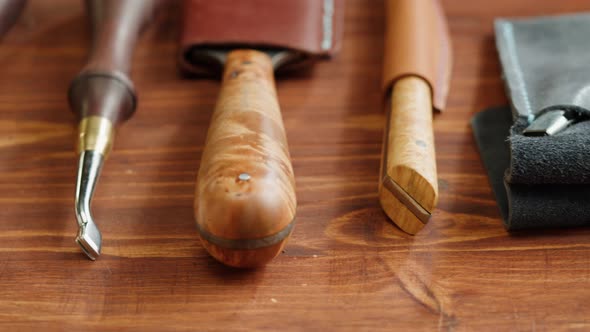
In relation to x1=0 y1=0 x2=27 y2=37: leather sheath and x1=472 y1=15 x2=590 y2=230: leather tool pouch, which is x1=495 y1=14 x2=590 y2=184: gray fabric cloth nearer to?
x1=472 y1=15 x2=590 y2=230: leather tool pouch

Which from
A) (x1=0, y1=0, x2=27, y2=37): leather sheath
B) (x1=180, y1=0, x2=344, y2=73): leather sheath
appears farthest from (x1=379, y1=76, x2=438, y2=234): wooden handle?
(x1=0, y1=0, x2=27, y2=37): leather sheath

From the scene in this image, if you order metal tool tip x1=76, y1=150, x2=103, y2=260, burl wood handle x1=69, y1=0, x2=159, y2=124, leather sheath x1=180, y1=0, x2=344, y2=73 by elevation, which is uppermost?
leather sheath x1=180, y1=0, x2=344, y2=73

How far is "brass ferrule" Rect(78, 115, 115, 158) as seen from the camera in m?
0.46

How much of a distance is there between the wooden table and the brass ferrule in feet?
0.09

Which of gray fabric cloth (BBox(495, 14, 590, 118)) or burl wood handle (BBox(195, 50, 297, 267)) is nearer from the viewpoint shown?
burl wood handle (BBox(195, 50, 297, 267))

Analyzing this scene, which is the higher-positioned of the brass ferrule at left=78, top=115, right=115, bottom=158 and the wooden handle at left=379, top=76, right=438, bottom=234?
the wooden handle at left=379, top=76, right=438, bottom=234

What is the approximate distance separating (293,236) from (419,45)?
7.4 inches

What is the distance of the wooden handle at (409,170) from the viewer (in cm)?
41

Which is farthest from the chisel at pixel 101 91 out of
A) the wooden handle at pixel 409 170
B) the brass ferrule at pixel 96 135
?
the wooden handle at pixel 409 170

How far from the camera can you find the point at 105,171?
1.61ft

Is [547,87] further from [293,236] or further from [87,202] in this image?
[87,202]

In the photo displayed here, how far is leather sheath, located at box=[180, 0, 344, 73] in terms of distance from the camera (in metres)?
0.55

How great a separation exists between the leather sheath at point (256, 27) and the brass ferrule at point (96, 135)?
11 centimetres

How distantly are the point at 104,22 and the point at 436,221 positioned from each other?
0.94 ft
